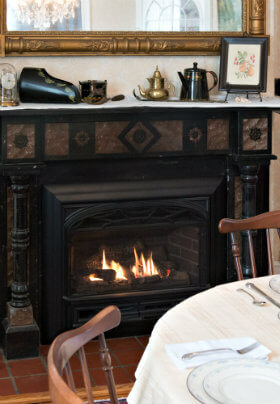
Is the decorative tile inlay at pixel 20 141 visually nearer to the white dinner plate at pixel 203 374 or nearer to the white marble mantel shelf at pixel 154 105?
the white marble mantel shelf at pixel 154 105

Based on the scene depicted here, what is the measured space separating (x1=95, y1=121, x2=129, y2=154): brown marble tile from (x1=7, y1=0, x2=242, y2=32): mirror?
0.53 metres

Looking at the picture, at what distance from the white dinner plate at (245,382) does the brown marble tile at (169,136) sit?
202 cm

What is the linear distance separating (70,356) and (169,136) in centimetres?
214

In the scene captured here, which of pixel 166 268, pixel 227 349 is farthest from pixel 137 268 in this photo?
pixel 227 349

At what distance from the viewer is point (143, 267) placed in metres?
3.57

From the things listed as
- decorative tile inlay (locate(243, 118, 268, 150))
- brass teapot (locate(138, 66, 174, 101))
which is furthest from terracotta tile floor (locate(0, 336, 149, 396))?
brass teapot (locate(138, 66, 174, 101))

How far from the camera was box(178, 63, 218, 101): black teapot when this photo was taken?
11.3 ft

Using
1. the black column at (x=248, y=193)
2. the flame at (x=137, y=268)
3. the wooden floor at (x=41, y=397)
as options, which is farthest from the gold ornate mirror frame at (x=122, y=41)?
the wooden floor at (x=41, y=397)

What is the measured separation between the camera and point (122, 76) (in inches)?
140

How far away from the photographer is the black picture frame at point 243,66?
351 centimetres

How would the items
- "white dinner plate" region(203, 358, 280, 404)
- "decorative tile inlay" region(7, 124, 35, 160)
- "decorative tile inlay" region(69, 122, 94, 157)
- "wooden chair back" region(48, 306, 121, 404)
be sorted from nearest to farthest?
"wooden chair back" region(48, 306, 121, 404) < "white dinner plate" region(203, 358, 280, 404) < "decorative tile inlay" region(7, 124, 35, 160) < "decorative tile inlay" region(69, 122, 94, 157)

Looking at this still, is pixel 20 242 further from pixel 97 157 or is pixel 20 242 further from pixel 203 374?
pixel 203 374

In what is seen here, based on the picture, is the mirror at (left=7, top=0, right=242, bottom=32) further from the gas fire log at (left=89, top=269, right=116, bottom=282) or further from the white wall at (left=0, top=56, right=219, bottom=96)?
the gas fire log at (left=89, top=269, right=116, bottom=282)

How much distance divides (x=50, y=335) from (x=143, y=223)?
72 centimetres
